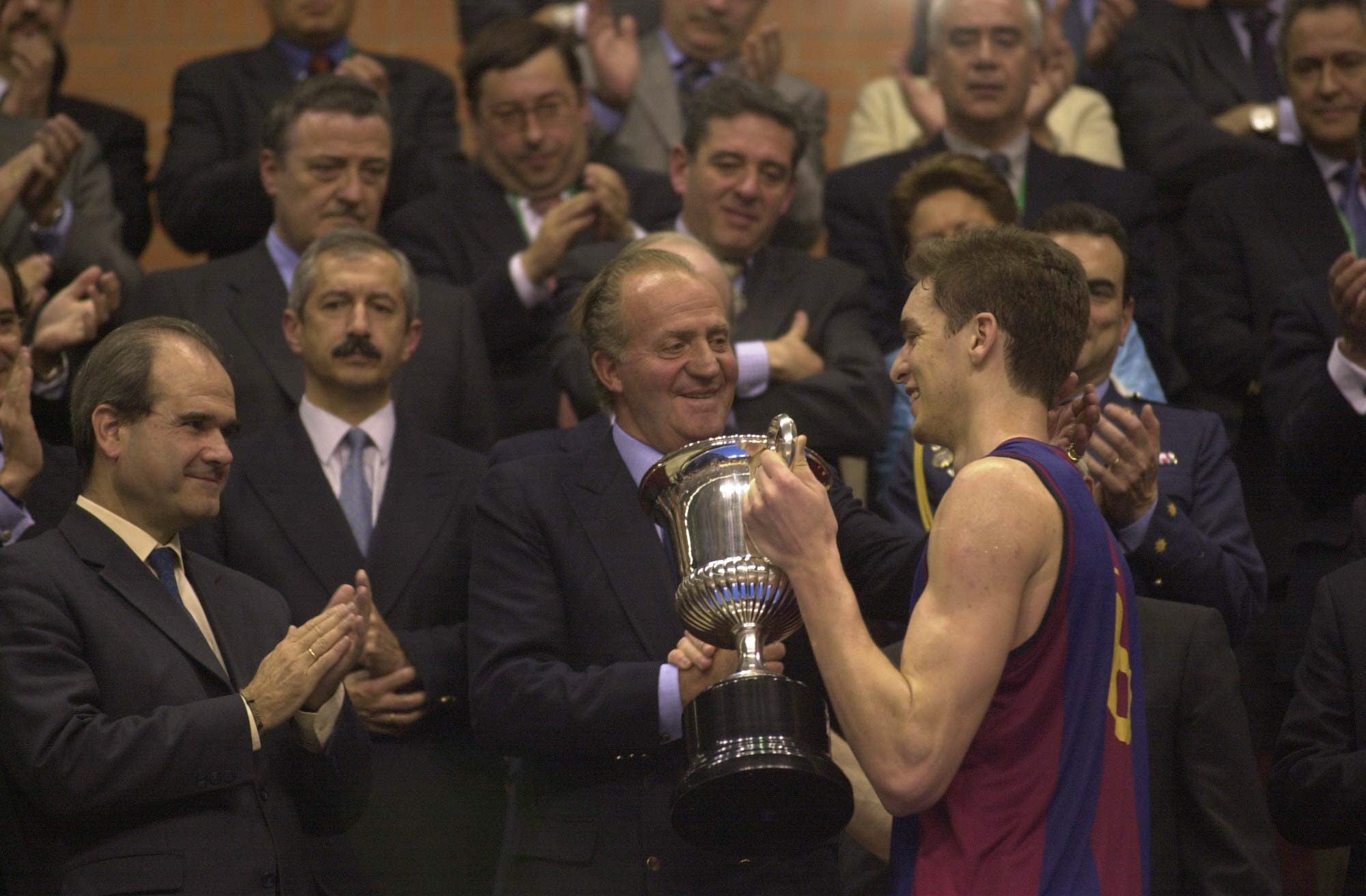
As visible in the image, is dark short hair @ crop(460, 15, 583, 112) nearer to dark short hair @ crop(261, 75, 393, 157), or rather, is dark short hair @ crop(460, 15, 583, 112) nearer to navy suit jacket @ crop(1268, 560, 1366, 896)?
dark short hair @ crop(261, 75, 393, 157)

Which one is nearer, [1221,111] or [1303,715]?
[1303,715]

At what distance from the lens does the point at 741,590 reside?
2.87 meters

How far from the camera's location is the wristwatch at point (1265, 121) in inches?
243

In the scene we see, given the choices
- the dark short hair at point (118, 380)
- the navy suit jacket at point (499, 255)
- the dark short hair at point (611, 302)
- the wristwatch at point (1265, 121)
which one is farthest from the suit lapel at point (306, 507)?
the wristwatch at point (1265, 121)

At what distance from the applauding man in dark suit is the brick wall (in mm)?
4822

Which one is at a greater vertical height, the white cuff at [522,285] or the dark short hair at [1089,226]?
the white cuff at [522,285]

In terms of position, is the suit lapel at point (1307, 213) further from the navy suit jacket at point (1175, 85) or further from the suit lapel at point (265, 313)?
the suit lapel at point (265, 313)

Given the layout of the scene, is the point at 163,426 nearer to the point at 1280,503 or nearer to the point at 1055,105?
the point at 1280,503

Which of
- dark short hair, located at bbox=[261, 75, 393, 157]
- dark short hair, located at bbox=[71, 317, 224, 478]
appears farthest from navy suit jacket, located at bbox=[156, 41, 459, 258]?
dark short hair, located at bbox=[71, 317, 224, 478]

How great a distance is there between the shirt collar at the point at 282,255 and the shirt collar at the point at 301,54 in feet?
3.81

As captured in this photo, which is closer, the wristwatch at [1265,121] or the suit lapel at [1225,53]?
the wristwatch at [1265,121]

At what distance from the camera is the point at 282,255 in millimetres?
5090

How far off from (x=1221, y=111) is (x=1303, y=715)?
128 inches

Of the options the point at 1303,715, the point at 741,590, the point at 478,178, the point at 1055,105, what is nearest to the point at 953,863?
the point at 741,590
